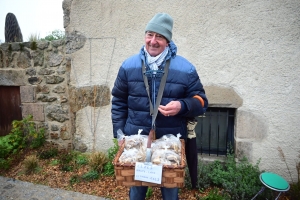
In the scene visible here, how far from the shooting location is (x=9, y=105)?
4.12m

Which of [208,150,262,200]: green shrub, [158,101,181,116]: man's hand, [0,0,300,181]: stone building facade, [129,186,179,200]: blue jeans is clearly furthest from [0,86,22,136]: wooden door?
[208,150,262,200]: green shrub

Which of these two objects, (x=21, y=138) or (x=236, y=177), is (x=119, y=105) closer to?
(x=236, y=177)

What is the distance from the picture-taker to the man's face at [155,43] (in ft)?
5.28

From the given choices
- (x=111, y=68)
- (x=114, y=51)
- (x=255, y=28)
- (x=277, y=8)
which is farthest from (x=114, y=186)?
(x=277, y=8)

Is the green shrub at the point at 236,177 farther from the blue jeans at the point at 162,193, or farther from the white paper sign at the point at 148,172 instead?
the white paper sign at the point at 148,172

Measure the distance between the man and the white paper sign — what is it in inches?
14.2

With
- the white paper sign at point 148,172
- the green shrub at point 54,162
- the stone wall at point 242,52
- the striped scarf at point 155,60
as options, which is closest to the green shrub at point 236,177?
the stone wall at point 242,52

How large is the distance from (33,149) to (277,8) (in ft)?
14.7

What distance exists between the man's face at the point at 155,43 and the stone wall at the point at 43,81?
7.54 feet

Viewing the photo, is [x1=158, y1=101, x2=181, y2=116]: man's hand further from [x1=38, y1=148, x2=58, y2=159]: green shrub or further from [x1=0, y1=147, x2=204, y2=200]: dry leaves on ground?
[x1=38, y1=148, x2=58, y2=159]: green shrub

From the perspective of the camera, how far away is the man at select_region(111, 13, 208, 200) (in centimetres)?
162

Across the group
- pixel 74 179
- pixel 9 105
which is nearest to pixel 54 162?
pixel 74 179

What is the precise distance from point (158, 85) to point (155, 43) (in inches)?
13.0

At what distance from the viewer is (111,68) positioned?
3264 mm
